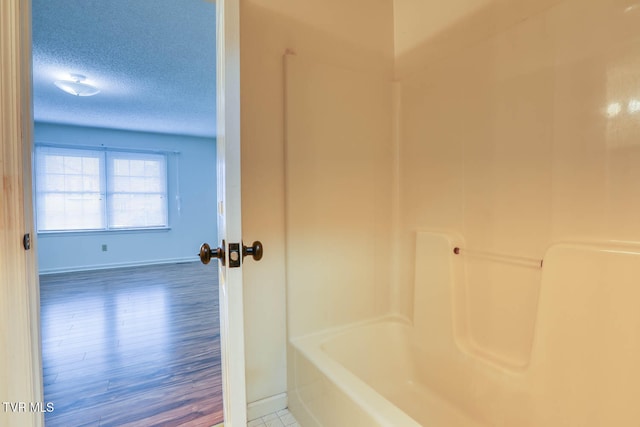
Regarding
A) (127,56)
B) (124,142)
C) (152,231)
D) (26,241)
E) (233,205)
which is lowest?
(152,231)

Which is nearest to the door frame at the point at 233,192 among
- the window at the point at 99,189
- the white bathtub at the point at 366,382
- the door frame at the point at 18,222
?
the door frame at the point at 18,222

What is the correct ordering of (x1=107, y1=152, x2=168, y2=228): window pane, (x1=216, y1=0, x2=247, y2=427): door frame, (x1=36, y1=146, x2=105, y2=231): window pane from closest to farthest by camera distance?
(x1=216, y1=0, x2=247, y2=427): door frame, (x1=36, y1=146, x2=105, y2=231): window pane, (x1=107, y1=152, x2=168, y2=228): window pane

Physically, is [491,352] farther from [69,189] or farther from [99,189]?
[69,189]

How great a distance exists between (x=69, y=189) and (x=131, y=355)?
402 centimetres

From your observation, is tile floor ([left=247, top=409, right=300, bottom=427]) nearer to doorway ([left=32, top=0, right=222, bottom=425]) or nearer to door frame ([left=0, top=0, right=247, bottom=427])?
doorway ([left=32, top=0, right=222, bottom=425])

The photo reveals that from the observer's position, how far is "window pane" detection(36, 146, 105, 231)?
4707 millimetres

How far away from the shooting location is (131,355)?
2.22m

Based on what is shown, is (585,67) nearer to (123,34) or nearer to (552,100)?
(552,100)

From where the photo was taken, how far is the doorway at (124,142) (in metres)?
2.09

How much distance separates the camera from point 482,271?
143 centimetres

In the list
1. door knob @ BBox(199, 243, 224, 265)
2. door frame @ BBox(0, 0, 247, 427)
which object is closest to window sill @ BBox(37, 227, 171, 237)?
door frame @ BBox(0, 0, 247, 427)

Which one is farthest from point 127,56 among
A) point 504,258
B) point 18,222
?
point 504,258

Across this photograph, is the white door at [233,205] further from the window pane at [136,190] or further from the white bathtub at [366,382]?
the window pane at [136,190]

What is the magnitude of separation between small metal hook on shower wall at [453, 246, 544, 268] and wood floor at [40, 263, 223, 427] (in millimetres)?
1521
